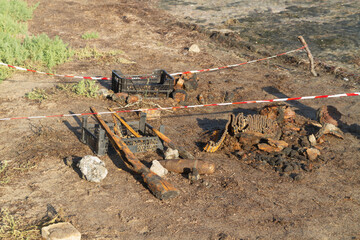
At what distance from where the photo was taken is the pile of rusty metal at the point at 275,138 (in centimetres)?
670

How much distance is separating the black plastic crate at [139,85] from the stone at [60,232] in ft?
16.3

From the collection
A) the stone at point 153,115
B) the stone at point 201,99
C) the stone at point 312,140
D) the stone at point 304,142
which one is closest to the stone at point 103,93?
the stone at point 153,115

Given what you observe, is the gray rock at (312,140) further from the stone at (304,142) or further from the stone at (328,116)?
the stone at (328,116)

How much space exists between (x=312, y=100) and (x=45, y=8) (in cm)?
1351

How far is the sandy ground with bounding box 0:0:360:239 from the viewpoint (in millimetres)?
4801

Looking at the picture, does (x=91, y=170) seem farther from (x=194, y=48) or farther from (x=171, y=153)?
(x=194, y=48)

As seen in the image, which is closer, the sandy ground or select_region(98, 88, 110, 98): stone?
the sandy ground

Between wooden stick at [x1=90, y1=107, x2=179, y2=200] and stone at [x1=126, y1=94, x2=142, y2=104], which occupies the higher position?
wooden stick at [x1=90, y1=107, x2=179, y2=200]

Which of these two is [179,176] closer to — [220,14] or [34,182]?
[34,182]

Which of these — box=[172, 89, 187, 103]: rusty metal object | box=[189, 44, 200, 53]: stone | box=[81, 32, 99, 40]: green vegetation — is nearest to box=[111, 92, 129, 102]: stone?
box=[172, 89, 187, 103]: rusty metal object

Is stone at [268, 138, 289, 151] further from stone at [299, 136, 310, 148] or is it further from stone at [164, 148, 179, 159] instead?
stone at [164, 148, 179, 159]

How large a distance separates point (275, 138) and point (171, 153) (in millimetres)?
2115

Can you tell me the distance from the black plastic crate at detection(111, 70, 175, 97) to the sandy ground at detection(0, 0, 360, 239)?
274mm

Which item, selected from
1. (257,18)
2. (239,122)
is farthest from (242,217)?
(257,18)
